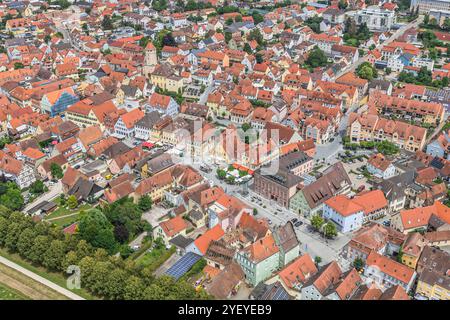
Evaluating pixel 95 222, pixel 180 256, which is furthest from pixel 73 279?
pixel 180 256

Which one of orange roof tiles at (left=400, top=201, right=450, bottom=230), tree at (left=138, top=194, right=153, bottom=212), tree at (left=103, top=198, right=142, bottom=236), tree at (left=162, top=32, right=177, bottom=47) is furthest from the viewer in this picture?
tree at (left=162, top=32, right=177, bottom=47)

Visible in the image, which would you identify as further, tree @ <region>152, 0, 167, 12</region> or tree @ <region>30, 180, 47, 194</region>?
tree @ <region>152, 0, 167, 12</region>

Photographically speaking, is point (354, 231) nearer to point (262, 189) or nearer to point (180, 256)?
point (262, 189)

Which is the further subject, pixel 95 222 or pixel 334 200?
pixel 334 200

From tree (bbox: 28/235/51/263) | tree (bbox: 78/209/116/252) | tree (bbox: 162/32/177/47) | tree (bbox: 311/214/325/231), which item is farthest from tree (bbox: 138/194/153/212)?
tree (bbox: 162/32/177/47)

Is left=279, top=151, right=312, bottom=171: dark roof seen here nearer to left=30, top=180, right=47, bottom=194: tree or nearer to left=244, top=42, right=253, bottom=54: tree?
left=30, top=180, right=47, bottom=194: tree
